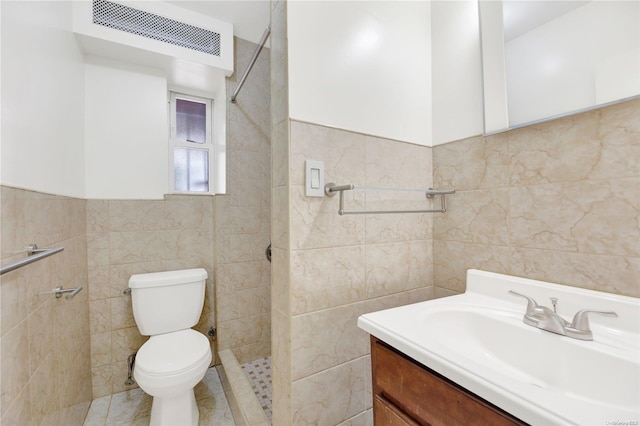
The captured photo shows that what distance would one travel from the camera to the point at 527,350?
775 millimetres

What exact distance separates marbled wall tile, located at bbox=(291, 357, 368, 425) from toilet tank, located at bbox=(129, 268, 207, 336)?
1.13 m

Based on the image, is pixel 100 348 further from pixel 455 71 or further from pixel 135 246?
pixel 455 71

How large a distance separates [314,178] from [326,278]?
0.38 m

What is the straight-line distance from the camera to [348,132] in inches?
41.1

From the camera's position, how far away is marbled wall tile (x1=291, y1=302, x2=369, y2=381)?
94 centimetres

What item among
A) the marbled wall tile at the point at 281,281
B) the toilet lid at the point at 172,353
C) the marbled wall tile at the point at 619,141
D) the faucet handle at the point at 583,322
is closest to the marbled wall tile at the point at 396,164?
the marbled wall tile at the point at 281,281

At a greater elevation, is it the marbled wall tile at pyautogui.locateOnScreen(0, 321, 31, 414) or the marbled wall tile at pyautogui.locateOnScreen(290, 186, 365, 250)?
the marbled wall tile at pyautogui.locateOnScreen(290, 186, 365, 250)

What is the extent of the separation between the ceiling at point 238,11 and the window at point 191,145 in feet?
2.11

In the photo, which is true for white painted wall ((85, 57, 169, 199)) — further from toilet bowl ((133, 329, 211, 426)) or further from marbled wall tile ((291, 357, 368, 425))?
marbled wall tile ((291, 357, 368, 425))

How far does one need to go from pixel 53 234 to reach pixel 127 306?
2.85 feet

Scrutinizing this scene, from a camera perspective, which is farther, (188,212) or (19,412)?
(188,212)


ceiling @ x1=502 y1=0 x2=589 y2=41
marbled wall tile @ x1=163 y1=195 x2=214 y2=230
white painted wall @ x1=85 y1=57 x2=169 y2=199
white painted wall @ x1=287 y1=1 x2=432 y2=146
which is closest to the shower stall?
marbled wall tile @ x1=163 y1=195 x2=214 y2=230

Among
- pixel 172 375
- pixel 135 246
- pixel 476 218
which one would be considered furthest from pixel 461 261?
pixel 135 246

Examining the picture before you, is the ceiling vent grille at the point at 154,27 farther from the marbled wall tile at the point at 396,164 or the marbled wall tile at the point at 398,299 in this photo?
the marbled wall tile at the point at 398,299
